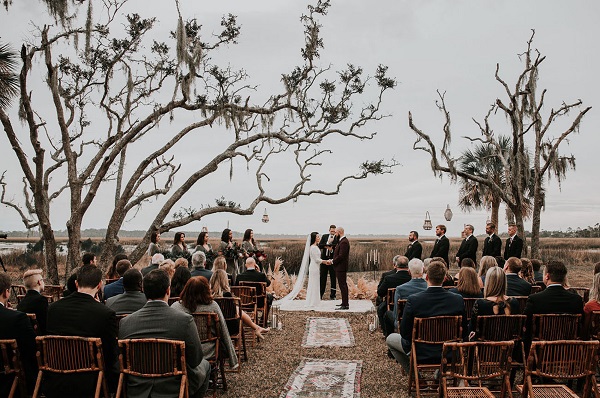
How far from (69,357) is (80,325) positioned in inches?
9.3

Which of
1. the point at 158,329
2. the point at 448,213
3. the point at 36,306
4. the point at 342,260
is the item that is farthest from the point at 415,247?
the point at 448,213

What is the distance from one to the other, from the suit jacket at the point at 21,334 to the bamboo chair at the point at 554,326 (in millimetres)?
4144

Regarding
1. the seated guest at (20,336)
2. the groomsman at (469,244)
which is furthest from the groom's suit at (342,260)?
the seated guest at (20,336)

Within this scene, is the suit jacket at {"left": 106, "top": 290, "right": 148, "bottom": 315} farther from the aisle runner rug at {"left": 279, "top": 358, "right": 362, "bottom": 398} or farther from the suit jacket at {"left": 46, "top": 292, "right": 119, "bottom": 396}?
the aisle runner rug at {"left": 279, "top": 358, "right": 362, "bottom": 398}

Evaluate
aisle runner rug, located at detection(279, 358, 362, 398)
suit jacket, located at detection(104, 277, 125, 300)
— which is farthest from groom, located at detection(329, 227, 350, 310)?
suit jacket, located at detection(104, 277, 125, 300)

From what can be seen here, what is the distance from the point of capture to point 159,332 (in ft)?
12.9

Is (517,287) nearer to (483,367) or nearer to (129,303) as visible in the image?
(483,367)

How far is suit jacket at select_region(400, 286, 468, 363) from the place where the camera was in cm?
506

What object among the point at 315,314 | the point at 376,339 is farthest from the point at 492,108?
the point at 376,339

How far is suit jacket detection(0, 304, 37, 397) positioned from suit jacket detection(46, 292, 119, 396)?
0.17m

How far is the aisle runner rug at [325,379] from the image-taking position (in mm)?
5602

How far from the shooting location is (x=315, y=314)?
11305mm

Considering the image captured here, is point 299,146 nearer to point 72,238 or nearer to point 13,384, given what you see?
point 72,238

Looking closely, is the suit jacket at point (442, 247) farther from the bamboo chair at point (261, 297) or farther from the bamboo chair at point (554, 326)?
the bamboo chair at point (554, 326)
